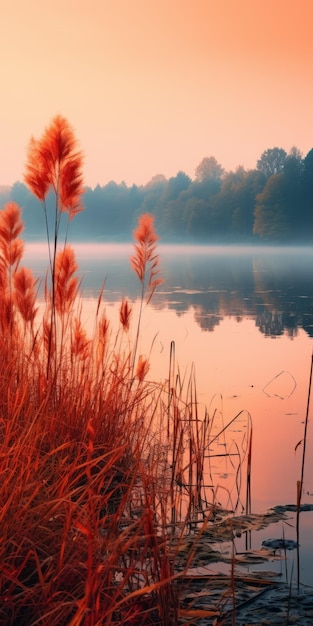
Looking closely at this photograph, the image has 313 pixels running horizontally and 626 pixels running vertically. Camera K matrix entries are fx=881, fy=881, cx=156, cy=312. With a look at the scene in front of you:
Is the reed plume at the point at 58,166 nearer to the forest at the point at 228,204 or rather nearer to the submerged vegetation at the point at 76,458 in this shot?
the submerged vegetation at the point at 76,458

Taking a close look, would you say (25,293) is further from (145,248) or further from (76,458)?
(76,458)

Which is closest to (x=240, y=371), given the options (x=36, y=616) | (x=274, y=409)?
(x=274, y=409)

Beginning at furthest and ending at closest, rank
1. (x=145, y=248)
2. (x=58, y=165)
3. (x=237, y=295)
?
(x=237, y=295), (x=145, y=248), (x=58, y=165)

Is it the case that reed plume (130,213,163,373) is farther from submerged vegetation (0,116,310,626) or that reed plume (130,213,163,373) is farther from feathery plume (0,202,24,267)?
feathery plume (0,202,24,267)

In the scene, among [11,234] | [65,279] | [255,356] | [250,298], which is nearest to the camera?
[65,279]

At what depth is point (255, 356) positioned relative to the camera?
520 inches

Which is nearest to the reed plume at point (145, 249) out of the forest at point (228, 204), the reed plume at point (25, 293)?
the reed plume at point (25, 293)

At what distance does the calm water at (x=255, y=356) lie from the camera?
600 cm

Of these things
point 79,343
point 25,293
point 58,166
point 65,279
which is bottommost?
point 79,343

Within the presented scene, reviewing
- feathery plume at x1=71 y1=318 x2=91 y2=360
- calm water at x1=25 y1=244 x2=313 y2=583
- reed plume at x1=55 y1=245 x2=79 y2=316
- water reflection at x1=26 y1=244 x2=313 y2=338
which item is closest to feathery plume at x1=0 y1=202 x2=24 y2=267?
reed plume at x1=55 y1=245 x2=79 y2=316

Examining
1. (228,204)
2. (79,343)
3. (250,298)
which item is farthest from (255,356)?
(228,204)

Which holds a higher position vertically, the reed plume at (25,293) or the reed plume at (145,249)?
the reed plume at (145,249)

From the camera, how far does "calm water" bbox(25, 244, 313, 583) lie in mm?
6004

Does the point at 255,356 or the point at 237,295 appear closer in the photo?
the point at 255,356
